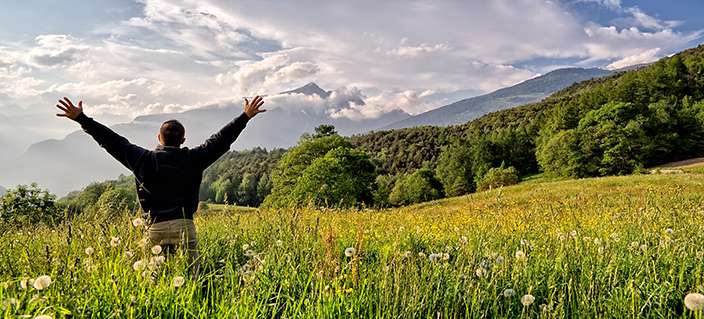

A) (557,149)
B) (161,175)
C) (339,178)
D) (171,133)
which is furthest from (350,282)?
(557,149)

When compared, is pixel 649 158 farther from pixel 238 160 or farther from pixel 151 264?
pixel 238 160

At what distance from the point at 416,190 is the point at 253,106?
80.9 m

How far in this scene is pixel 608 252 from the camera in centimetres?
399

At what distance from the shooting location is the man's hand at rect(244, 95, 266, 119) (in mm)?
5682

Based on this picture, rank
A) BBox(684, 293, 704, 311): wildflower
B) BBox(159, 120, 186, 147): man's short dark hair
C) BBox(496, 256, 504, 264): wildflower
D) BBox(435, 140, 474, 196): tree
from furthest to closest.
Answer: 1. BBox(435, 140, 474, 196): tree
2. BBox(159, 120, 186, 147): man's short dark hair
3. BBox(496, 256, 504, 264): wildflower
4. BBox(684, 293, 704, 311): wildflower

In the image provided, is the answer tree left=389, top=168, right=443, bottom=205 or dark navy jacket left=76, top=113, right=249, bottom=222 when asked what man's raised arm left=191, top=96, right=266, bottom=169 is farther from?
tree left=389, top=168, right=443, bottom=205

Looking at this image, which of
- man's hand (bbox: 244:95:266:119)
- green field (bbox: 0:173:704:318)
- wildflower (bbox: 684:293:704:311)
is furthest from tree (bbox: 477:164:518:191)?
wildflower (bbox: 684:293:704:311)

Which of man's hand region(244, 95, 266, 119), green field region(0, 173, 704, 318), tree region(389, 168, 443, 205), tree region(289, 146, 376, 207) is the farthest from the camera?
tree region(389, 168, 443, 205)

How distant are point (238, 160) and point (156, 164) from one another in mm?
193333

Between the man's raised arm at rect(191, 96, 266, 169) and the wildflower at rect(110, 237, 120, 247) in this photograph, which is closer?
the wildflower at rect(110, 237, 120, 247)

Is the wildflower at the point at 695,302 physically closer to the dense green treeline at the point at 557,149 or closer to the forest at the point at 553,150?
the forest at the point at 553,150

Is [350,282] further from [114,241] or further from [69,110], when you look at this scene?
[69,110]

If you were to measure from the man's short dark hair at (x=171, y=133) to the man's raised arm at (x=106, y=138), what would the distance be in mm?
288

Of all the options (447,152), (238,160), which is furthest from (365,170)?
(238,160)
